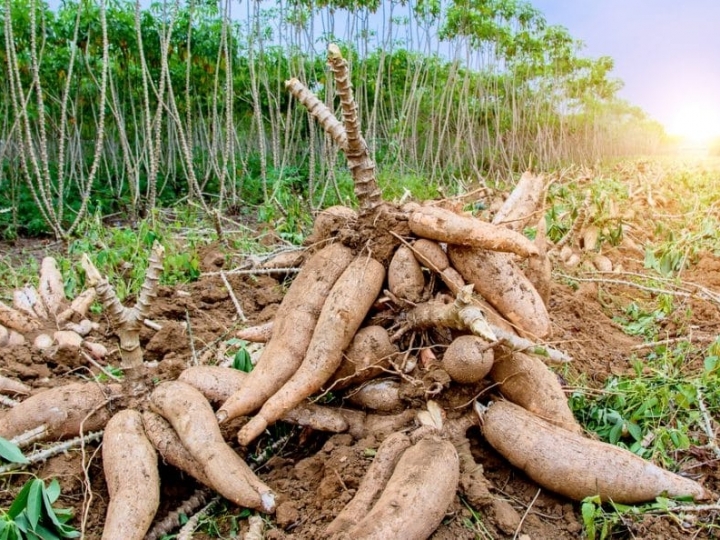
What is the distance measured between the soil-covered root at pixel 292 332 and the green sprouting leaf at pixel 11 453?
60cm

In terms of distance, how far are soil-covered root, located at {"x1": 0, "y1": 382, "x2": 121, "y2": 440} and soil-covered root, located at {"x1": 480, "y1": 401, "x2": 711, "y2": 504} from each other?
140 cm

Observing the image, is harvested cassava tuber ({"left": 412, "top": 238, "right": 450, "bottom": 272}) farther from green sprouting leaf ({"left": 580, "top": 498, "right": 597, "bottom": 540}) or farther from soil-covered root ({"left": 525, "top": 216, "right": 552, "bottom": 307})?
green sprouting leaf ({"left": 580, "top": 498, "right": 597, "bottom": 540})

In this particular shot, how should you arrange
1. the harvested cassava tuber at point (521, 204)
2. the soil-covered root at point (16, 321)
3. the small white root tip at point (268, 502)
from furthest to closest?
1. the soil-covered root at point (16, 321)
2. the harvested cassava tuber at point (521, 204)
3. the small white root tip at point (268, 502)

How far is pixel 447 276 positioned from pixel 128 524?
1.35 meters

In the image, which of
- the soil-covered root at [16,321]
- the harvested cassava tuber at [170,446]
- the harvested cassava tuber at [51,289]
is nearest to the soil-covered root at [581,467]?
the harvested cassava tuber at [170,446]

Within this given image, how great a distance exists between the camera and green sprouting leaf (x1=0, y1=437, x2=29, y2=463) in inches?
70.1

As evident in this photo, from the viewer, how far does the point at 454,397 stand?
79.7 inches

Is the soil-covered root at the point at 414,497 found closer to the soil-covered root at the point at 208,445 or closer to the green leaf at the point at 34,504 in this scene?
the soil-covered root at the point at 208,445

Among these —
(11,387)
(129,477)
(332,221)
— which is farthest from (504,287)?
(11,387)

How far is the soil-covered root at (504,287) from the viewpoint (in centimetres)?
219

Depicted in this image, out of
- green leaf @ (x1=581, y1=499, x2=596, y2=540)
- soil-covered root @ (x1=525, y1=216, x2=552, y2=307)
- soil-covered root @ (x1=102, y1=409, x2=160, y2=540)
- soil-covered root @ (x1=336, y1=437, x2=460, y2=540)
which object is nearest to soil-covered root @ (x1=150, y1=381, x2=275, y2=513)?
soil-covered root @ (x1=102, y1=409, x2=160, y2=540)

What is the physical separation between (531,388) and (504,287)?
387 mm

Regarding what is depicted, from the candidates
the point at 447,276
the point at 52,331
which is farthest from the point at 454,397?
the point at 52,331

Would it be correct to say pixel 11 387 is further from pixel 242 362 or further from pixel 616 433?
pixel 616 433
